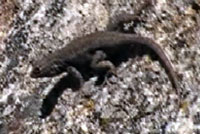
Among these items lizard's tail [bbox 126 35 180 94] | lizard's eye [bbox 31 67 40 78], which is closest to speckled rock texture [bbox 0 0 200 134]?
lizard's tail [bbox 126 35 180 94]

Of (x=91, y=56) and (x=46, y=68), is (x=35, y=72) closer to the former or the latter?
(x=46, y=68)

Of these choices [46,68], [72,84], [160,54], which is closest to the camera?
[160,54]

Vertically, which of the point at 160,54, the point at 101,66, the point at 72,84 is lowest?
the point at 72,84

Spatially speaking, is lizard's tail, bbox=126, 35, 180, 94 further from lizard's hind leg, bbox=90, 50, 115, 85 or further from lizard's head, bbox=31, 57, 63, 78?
lizard's head, bbox=31, 57, 63, 78

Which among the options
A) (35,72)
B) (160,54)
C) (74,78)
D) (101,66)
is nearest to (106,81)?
(101,66)

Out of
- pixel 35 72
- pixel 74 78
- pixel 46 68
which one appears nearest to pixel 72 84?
pixel 74 78

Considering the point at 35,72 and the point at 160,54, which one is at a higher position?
the point at 160,54

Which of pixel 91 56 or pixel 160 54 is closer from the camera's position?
pixel 160 54

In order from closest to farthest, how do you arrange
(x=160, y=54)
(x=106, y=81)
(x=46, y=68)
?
(x=160, y=54) → (x=106, y=81) → (x=46, y=68)

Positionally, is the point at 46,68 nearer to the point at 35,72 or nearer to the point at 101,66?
the point at 35,72
